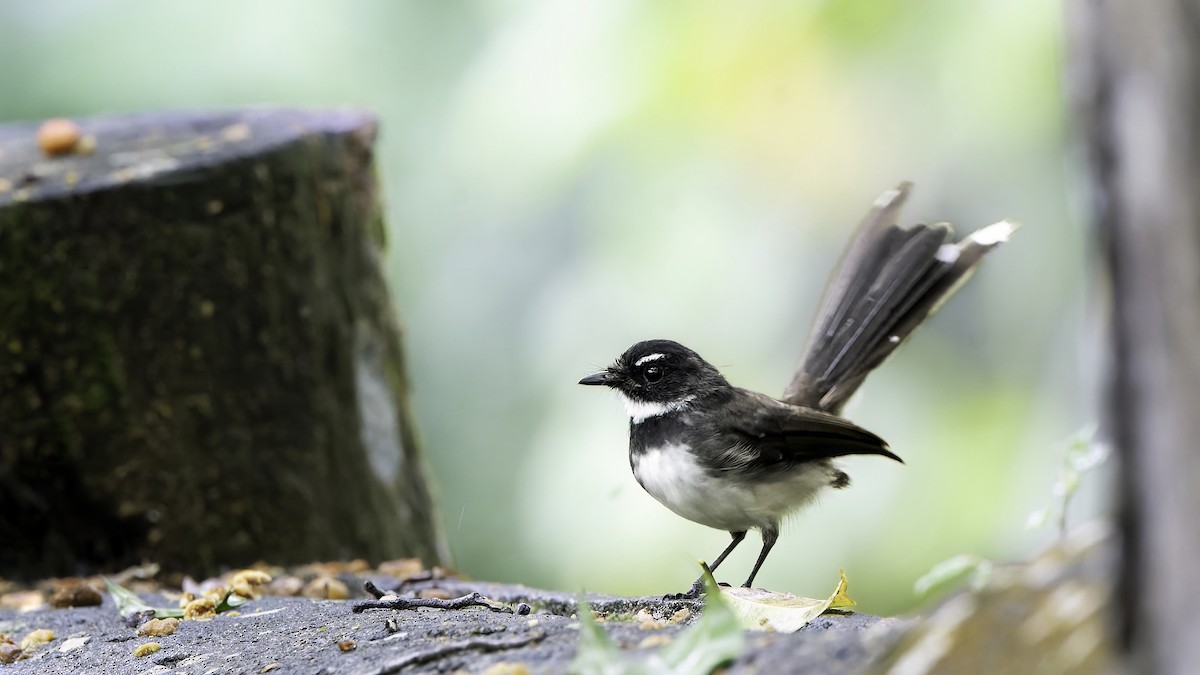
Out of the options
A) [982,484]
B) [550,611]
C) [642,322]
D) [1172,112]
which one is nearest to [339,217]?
[550,611]

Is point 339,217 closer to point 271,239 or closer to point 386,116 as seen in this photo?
point 271,239

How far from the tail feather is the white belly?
582mm

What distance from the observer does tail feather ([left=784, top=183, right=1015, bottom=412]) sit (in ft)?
15.8

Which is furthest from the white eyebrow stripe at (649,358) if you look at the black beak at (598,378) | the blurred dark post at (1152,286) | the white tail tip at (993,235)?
the blurred dark post at (1152,286)

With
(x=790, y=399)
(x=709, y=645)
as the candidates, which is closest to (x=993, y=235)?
(x=790, y=399)

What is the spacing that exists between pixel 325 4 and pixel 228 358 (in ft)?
25.0

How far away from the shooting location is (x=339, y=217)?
18.9 feet

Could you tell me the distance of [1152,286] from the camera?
149cm

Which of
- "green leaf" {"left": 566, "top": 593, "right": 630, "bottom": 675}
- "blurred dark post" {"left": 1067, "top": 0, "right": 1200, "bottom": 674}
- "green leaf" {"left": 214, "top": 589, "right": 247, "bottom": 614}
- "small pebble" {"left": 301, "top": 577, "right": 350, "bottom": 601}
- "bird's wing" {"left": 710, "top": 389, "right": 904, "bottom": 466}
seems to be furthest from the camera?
"small pebble" {"left": 301, "top": 577, "right": 350, "bottom": 601}

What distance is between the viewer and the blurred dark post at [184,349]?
5059 mm

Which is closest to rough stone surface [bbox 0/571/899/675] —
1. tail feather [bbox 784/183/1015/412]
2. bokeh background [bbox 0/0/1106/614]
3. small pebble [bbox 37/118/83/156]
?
tail feather [bbox 784/183/1015/412]

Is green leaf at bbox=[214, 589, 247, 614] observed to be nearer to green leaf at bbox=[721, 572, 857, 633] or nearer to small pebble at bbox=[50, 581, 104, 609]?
small pebble at bbox=[50, 581, 104, 609]

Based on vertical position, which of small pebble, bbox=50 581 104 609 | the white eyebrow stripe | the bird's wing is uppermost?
the white eyebrow stripe

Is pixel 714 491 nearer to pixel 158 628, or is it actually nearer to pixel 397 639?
pixel 397 639
